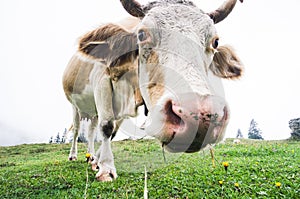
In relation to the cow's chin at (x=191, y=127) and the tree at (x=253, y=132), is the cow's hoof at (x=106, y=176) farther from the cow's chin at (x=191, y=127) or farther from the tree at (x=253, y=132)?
the tree at (x=253, y=132)

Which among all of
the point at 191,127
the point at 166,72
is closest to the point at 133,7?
the point at 166,72

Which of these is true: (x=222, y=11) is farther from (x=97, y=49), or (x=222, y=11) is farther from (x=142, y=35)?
(x=97, y=49)

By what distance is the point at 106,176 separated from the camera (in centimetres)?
461

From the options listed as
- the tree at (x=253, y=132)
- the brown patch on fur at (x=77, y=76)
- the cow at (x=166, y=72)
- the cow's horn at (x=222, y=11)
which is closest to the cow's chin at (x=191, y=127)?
the cow at (x=166, y=72)

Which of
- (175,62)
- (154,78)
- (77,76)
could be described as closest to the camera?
(175,62)

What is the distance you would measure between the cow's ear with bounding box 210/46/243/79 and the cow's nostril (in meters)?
2.04

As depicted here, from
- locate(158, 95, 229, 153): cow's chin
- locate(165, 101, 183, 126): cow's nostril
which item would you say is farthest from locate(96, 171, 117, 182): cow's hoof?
locate(165, 101, 183, 126): cow's nostril

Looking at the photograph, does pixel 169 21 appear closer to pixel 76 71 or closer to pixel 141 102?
pixel 141 102

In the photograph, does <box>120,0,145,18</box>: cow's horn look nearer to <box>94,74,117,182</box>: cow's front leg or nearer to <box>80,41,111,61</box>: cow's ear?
<box>80,41,111,61</box>: cow's ear

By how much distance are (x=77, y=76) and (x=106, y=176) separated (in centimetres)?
292

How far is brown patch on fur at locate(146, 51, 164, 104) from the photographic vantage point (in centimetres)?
267

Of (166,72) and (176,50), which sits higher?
(176,50)

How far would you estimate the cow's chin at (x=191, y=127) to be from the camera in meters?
1.96

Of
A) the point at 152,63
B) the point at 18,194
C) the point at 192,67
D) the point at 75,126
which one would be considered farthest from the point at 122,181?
the point at 75,126
